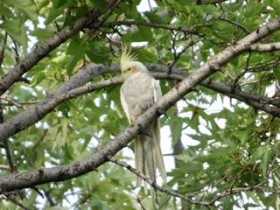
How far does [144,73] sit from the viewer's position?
4863mm

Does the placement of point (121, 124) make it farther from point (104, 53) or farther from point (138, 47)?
point (104, 53)

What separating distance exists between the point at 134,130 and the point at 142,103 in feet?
4.34

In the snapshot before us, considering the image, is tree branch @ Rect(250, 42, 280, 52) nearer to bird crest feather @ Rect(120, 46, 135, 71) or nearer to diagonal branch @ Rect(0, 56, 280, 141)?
diagonal branch @ Rect(0, 56, 280, 141)

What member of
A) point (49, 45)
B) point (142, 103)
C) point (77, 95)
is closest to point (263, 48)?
point (77, 95)

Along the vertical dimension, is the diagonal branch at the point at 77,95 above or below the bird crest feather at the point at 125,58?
below

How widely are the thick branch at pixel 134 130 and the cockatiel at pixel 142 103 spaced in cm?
82

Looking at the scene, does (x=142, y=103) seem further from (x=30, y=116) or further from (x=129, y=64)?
(x=30, y=116)

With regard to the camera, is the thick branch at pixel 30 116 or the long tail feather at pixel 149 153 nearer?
the thick branch at pixel 30 116

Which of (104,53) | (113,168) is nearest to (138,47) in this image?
(104,53)

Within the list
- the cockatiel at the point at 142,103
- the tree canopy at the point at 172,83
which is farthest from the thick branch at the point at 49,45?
the cockatiel at the point at 142,103

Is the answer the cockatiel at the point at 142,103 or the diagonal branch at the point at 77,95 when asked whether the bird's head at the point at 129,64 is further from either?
the diagonal branch at the point at 77,95

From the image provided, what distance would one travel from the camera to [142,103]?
16.6ft

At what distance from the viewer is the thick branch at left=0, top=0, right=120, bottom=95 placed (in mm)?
3764

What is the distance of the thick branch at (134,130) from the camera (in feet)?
11.2
